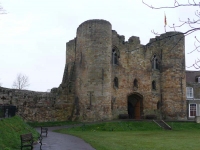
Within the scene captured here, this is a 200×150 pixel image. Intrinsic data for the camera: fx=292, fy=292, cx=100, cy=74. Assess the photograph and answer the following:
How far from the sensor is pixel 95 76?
2936cm

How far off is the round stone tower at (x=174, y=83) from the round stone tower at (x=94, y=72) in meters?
7.50

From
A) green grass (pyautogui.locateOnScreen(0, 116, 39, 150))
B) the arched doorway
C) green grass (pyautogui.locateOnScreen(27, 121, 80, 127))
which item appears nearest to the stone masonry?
the arched doorway

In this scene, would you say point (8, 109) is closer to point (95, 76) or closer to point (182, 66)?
point (95, 76)

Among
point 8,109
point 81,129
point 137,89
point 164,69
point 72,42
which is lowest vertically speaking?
point 81,129

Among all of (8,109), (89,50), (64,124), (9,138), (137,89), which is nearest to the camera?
(9,138)

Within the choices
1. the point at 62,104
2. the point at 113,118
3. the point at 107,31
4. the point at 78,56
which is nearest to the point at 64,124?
the point at 62,104

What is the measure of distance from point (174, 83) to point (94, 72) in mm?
10207

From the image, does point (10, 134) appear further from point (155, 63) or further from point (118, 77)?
point (155, 63)

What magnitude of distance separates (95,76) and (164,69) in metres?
9.62

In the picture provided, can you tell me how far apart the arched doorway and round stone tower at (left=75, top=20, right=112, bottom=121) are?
5.30m

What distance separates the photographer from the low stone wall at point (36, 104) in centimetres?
2677

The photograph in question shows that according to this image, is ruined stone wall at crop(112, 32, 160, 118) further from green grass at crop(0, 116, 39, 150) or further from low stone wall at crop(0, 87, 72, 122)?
green grass at crop(0, 116, 39, 150)

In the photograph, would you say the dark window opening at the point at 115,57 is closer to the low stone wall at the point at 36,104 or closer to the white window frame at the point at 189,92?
the low stone wall at the point at 36,104

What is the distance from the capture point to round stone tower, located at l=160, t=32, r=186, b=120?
33469 mm
